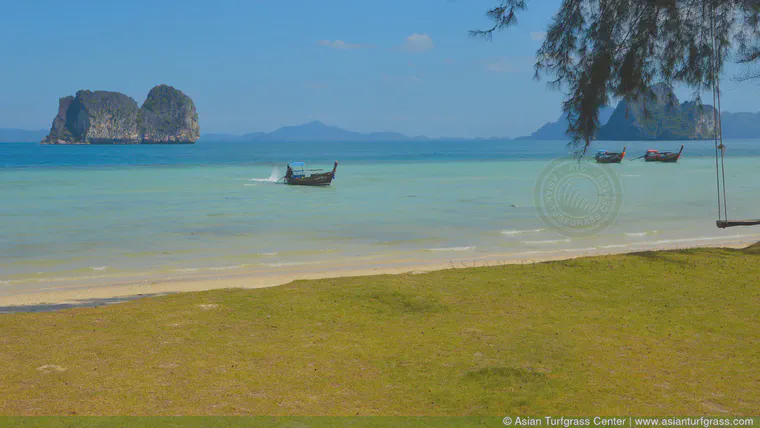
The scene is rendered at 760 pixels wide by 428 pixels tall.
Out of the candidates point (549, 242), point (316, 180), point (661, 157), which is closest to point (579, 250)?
point (549, 242)

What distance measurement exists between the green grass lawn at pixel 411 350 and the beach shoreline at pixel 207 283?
2912 millimetres

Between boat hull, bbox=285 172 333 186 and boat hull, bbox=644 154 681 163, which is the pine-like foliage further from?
boat hull, bbox=644 154 681 163

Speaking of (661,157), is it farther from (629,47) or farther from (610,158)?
(629,47)

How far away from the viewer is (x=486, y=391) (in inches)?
210

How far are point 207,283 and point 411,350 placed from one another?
7.76 metres

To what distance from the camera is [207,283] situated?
1327cm

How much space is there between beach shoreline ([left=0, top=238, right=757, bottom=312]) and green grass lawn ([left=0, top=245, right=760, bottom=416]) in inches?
115

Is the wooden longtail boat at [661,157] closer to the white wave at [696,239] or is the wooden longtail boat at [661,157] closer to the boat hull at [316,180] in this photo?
the boat hull at [316,180]

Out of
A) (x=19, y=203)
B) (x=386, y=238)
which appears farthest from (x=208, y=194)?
(x=386, y=238)

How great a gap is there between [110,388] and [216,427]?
1.38 meters

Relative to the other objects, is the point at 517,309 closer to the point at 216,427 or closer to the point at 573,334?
the point at 573,334

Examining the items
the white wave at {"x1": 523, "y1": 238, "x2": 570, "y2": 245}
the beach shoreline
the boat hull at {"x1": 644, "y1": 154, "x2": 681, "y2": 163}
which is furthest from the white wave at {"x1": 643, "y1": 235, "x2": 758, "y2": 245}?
the boat hull at {"x1": 644, "y1": 154, "x2": 681, "y2": 163}

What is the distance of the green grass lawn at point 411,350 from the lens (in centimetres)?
514

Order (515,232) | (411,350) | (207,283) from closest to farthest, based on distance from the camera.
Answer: (411,350)
(207,283)
(515,232)
